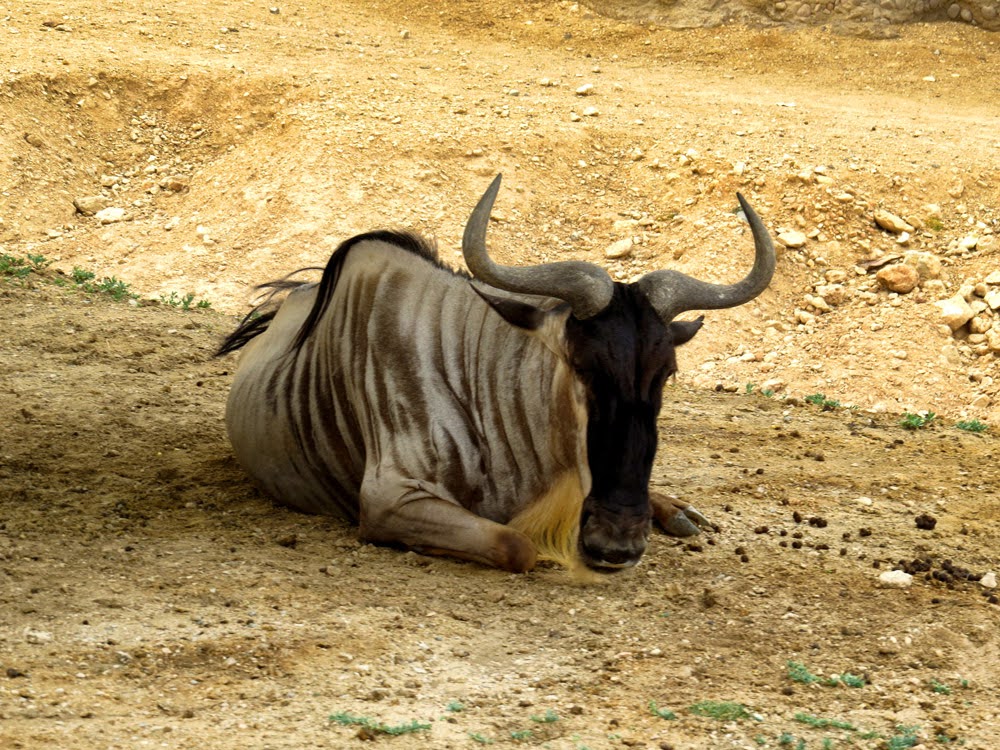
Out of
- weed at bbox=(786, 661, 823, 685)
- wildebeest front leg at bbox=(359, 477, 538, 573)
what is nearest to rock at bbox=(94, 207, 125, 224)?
wildebeest front leg at bbox=(359, 477, 538, 573)

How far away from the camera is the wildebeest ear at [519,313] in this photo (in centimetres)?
616

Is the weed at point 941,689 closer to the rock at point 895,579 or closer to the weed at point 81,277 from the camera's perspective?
the rock at point 895,579

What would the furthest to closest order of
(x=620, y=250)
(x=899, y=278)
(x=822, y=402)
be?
(x=620, y=250) → (x=899, y=278) → (x=822, y=402)

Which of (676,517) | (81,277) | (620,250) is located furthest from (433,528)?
(620,250)

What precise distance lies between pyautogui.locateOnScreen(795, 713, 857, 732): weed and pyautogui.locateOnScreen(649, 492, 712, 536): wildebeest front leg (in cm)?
187

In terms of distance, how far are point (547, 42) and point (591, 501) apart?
12.6 meters

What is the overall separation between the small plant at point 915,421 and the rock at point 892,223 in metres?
3.10

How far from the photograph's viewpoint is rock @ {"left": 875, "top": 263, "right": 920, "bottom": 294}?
1146cm

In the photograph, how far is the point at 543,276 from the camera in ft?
19.5

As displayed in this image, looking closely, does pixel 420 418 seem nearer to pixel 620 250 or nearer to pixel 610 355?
pixel 610 355

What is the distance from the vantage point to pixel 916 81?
16656mm

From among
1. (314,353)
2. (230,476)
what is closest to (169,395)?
(230,476)

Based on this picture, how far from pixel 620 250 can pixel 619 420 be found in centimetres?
688

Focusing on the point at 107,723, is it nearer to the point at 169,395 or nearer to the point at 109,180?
the point at 169,395
